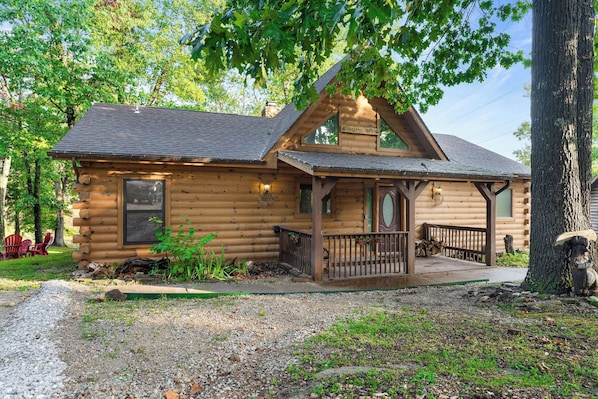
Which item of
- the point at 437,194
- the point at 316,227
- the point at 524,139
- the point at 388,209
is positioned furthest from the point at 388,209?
the point at 524,139

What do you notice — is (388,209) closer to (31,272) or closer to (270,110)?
(270,110)

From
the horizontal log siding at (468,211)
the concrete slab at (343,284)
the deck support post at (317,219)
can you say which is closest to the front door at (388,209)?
the horizontal log siding at (468,211)

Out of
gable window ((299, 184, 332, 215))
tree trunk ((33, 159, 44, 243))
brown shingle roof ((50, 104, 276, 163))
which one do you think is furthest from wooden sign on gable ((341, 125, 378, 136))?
tree trunk ((33, 159, 44, 243))

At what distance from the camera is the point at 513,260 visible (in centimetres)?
1013

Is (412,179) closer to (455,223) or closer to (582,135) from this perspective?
(582,135)

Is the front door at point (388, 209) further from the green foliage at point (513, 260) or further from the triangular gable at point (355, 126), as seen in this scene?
the green foliage at point (513, 260)

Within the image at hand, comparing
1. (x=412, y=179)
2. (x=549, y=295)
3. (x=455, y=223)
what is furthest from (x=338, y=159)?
(x=455, y=223)

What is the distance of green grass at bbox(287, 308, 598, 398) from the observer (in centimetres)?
262

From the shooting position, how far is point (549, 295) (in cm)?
506

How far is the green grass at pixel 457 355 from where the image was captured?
8.59 feet

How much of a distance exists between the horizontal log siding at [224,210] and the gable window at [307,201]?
0.15 metres

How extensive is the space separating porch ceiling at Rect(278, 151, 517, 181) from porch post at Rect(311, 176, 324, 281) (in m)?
0.38

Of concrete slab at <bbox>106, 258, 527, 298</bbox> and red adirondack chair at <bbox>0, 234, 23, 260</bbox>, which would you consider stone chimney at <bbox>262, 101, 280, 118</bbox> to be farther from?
red adirondack chair at <bbox>0, 234, 23, 260</bbox>

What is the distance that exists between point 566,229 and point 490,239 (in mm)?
4230
